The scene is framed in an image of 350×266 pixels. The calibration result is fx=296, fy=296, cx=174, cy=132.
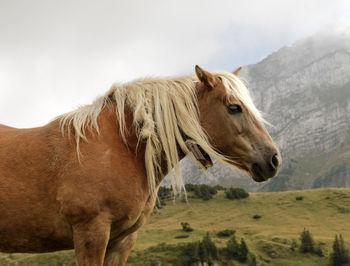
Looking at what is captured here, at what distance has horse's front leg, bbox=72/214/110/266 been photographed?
2971 millimetres

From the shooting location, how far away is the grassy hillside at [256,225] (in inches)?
1874

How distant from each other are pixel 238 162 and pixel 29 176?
251 centimetres

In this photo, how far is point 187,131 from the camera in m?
3.78

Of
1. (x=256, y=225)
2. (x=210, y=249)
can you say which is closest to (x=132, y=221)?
(x=210, y=249)

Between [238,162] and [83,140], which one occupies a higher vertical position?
[83,140]

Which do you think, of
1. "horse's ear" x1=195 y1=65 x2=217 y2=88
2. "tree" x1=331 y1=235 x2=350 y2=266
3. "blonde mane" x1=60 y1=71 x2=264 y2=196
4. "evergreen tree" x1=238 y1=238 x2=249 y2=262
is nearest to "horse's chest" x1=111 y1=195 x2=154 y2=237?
"blonde mane" x1=60 y1=71 x2=264 y2=196

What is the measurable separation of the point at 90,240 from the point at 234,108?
2320mm

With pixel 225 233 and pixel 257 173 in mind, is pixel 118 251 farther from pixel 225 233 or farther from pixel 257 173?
pixel 225 233

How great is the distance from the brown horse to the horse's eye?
1 cm

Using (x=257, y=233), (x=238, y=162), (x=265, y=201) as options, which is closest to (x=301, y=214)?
(x=265, y=201)

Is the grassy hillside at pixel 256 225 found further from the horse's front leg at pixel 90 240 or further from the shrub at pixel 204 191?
the horse's front leg at pixel 90 240

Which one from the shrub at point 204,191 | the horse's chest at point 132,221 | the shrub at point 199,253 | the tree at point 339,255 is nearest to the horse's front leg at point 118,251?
the horse's chest at point 132,221

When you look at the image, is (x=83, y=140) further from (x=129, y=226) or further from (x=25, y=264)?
(x=25, y=264)

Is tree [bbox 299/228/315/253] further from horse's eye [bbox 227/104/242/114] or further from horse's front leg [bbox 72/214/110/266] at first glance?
horse's front leg [bbox 72/214/110/266]
